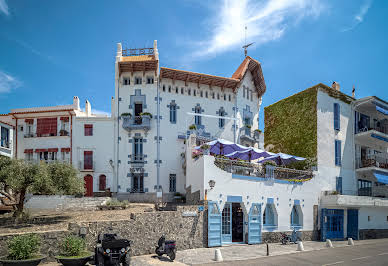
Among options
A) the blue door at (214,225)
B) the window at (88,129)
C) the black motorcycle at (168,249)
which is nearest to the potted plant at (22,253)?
the black motorcycle at (168,249)

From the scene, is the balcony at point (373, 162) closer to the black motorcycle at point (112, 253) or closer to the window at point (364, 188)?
the window at point (364, 188)

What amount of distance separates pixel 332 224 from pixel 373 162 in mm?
8658

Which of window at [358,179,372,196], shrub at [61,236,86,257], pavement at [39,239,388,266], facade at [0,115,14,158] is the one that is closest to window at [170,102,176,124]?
pavement at [39,239,388,266]

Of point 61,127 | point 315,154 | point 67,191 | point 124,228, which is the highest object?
point 61,127

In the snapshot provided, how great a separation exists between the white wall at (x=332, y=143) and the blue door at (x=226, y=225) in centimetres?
1020

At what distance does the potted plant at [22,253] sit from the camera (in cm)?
1175

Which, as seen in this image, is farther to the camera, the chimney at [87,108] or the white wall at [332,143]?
the chimney at [87,108]

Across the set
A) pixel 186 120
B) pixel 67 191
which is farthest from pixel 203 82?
pixel 67 191

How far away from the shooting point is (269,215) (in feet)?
77.6

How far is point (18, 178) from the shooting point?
725 inches

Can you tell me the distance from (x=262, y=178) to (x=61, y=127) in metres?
19.7

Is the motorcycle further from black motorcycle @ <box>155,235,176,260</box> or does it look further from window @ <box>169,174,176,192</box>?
window @ <box>169,174,176,192</box>

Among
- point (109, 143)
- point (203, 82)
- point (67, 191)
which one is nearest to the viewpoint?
point (67, 191)

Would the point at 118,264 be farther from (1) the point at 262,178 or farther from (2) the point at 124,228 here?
(1) the point at 262,178
